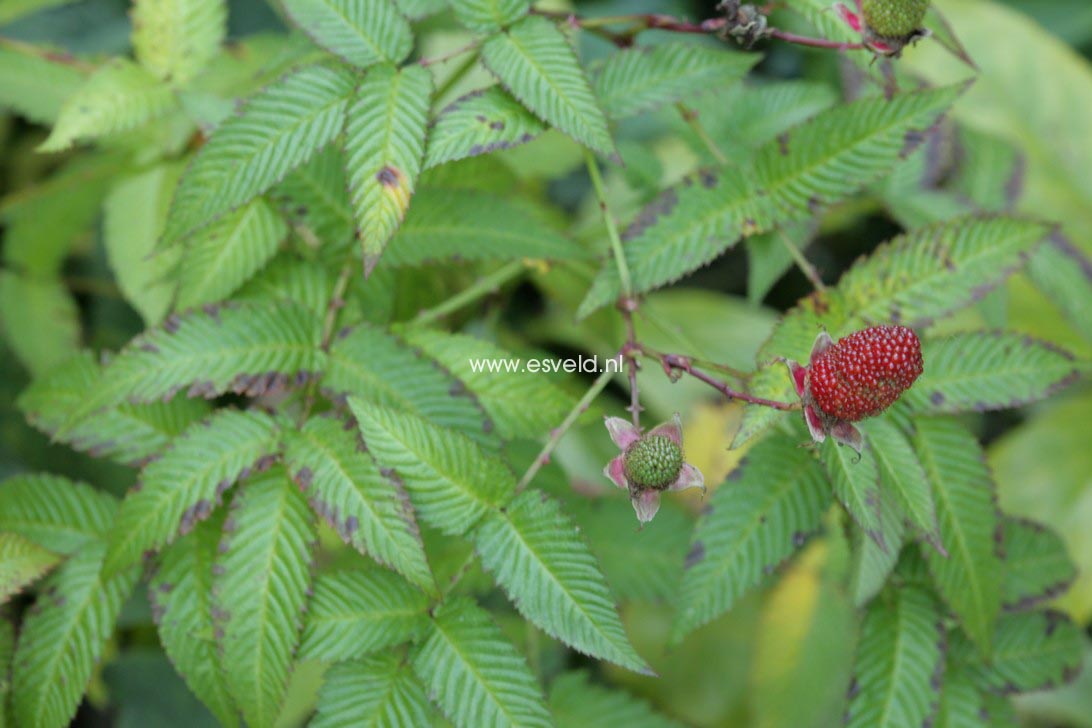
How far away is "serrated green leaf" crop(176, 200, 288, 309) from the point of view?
125 cm

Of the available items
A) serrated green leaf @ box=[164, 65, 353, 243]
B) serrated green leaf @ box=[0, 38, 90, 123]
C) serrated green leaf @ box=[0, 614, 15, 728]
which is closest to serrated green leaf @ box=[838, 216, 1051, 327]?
serrated green leaf @ box=[164, 65, 353, 243]

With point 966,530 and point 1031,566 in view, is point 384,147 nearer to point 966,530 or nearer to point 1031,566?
point 966,530

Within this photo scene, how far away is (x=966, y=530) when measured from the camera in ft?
3.73

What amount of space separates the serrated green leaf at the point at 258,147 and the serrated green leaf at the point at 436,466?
0.30 meters

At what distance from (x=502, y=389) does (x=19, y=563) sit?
0.64 m

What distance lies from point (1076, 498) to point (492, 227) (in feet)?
5.51

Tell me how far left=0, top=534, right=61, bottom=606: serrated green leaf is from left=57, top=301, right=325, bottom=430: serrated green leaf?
0.14 metres

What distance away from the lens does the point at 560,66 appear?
109 centimetres

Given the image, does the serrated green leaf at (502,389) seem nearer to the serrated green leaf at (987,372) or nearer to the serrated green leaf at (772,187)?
the serrated green leaf at (772,187)

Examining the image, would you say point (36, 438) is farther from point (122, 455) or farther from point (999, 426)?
point (999, 426)

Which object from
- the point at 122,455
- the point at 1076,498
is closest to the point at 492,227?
the point at 122,455

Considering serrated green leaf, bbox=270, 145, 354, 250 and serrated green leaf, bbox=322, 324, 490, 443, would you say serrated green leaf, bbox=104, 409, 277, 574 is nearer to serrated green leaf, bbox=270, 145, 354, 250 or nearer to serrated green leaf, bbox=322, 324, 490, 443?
serrated green leaf, bbox=322, 324, 490, 443

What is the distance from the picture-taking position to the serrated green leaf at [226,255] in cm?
125

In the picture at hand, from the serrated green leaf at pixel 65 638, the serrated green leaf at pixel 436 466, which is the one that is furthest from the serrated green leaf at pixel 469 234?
the serrated green leaf at pixel 65 638
